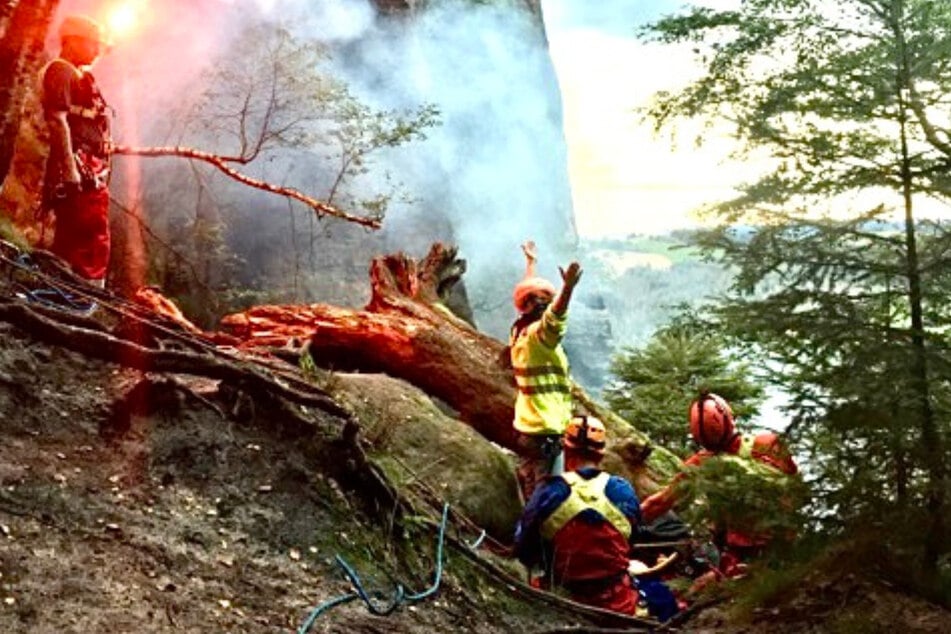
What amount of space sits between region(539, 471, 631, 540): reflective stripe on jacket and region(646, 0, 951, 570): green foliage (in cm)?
130

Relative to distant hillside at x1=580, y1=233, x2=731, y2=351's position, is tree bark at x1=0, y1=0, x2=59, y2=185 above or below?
below

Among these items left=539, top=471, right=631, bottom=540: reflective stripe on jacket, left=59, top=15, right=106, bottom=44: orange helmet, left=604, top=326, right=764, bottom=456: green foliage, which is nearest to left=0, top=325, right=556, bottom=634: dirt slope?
left=539, top=471, right=631, bottom=540: reflective stripe on jacket

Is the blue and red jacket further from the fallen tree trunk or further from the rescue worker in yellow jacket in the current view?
the fallen tree trunk

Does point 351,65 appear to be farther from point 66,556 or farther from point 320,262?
point 66,556

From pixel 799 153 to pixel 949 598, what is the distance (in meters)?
2.31

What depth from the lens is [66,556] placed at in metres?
3.31

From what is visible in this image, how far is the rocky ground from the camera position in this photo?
325 cm

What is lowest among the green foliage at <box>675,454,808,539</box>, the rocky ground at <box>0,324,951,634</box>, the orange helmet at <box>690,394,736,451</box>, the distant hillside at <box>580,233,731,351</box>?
the rocky ground at <box>0,324,951,634</box>

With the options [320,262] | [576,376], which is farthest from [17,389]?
[576,376]

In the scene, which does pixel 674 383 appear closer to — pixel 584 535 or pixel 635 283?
pixel 584 535

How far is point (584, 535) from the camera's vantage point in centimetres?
477

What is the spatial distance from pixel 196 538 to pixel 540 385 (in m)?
3.35

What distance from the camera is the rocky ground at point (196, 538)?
3.25m

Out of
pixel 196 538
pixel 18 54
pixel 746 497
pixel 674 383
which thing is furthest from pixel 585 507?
pixel 674 383
